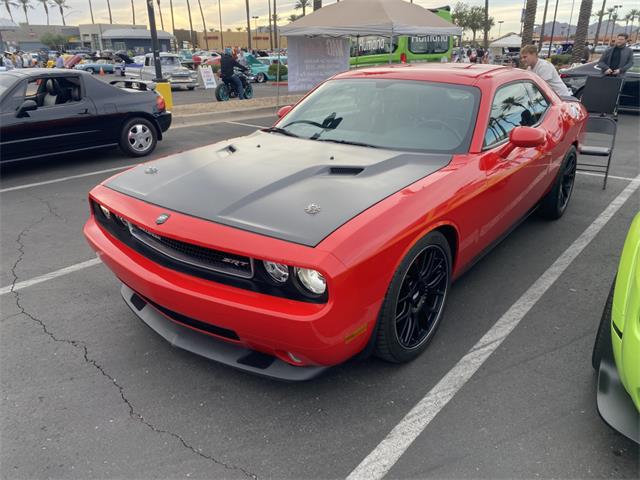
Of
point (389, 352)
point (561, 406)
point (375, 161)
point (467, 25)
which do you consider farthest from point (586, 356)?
point (467, 25)

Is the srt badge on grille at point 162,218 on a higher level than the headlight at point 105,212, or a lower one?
higher

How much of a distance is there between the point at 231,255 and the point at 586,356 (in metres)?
2.14

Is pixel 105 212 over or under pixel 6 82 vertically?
under

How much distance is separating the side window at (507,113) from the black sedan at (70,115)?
19.2ft

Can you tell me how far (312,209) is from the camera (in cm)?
240

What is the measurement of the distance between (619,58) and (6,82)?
12325mm

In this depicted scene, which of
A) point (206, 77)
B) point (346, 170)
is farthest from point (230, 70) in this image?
point (346, 170)

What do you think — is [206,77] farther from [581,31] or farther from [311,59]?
[581,31]

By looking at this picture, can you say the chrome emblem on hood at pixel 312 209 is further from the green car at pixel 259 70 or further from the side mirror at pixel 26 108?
the green car at pixel 259 70

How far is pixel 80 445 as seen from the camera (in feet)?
7.57

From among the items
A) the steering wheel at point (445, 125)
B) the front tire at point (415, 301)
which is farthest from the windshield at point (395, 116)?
the front tire at point (415, 301)

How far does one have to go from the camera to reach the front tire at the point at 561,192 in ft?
15.9

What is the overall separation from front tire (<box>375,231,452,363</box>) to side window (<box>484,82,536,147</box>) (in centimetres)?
100

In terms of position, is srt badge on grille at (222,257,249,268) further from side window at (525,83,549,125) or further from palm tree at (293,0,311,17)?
palm tree at (293,0,311,17)
